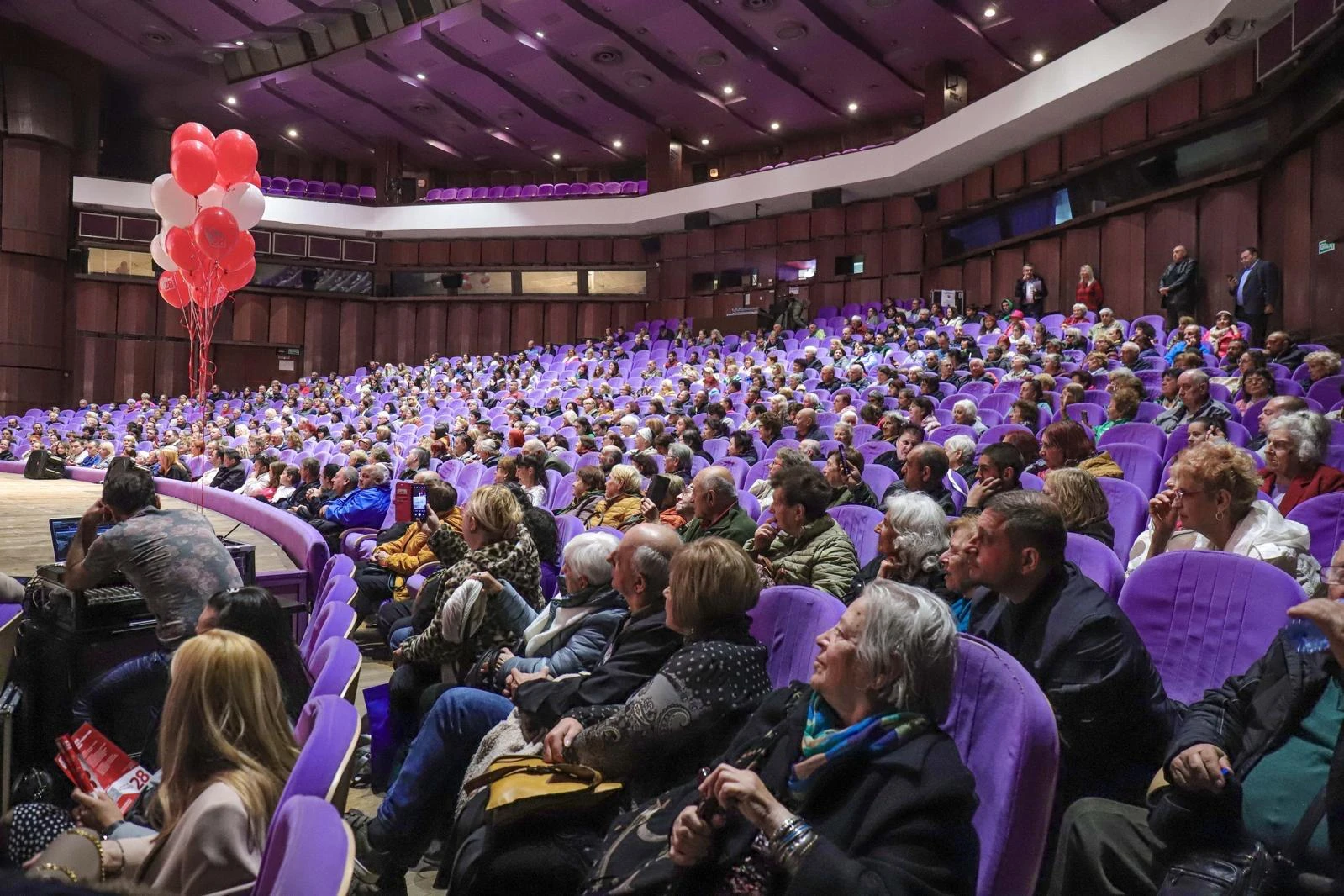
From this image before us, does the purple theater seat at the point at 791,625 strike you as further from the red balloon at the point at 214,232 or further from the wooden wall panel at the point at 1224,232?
the wooden wall panel at the point at 1224,232

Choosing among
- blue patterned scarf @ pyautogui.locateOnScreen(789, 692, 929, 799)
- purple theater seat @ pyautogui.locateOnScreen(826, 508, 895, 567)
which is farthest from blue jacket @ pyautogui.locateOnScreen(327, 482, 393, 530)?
blue patterned scarf @ pyautogui.locateOnScreen(789, 692, 929, 799)

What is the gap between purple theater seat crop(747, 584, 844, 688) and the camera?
1.84 m

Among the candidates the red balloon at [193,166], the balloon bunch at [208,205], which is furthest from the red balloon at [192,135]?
the red balloon at [193,166]

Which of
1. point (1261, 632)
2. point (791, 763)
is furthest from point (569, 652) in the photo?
Result: point (1261, 632)

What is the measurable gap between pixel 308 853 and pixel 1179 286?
9410mm

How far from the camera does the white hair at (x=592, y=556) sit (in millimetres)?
2221

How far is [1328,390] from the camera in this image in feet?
A: 15.4

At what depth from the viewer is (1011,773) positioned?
49.5 inches

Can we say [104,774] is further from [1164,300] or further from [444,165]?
[444,165]

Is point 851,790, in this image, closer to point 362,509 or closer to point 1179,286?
point 362,509

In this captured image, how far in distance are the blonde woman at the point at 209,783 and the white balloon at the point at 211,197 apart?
23.1 ft

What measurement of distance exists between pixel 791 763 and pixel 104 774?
4.66 feet

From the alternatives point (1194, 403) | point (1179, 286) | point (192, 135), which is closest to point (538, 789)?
point (1194, 403)

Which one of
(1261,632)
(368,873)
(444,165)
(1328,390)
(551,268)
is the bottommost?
(368,873)
